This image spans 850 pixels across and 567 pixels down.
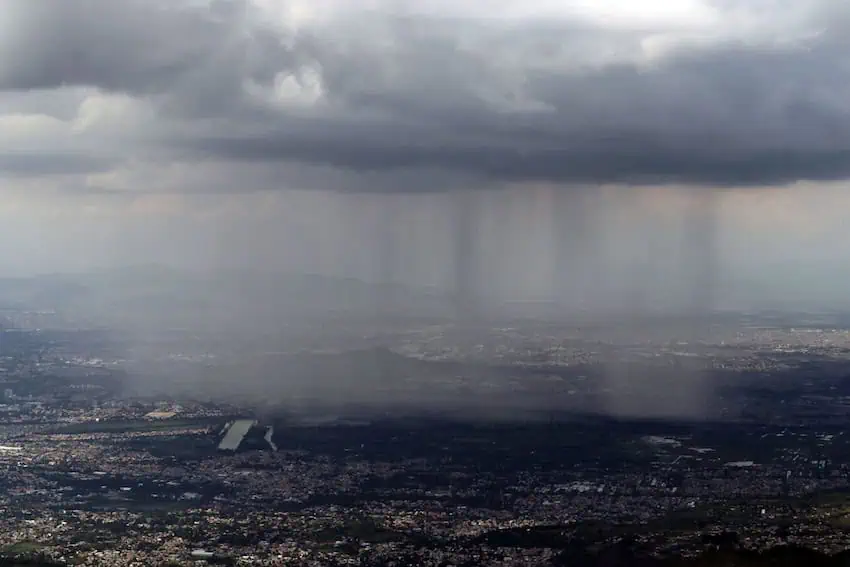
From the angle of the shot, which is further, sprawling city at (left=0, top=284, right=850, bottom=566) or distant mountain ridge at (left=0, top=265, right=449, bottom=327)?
distant mountain ridge at (left=0, top=265, right=449, bottom=327)

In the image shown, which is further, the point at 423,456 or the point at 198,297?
the point at 198,297

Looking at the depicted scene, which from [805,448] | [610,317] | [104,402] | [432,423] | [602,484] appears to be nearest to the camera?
[602,484]

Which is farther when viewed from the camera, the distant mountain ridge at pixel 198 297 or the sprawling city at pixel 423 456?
the distant mountain ridge at pixel 198 297

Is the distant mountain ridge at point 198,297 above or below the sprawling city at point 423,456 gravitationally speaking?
above

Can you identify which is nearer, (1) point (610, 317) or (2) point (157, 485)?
(2) point (157, 485)

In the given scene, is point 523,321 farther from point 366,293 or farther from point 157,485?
point 157,485

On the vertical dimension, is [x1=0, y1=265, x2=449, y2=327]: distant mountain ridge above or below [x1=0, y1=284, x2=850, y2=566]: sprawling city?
above

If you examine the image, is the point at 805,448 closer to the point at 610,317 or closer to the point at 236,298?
the point at 610,317

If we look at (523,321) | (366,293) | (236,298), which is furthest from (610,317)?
(236,298)

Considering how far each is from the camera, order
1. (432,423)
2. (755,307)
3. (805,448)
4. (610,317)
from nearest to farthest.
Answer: (805,448) < (432,423) < (610,317) < (755,307)
